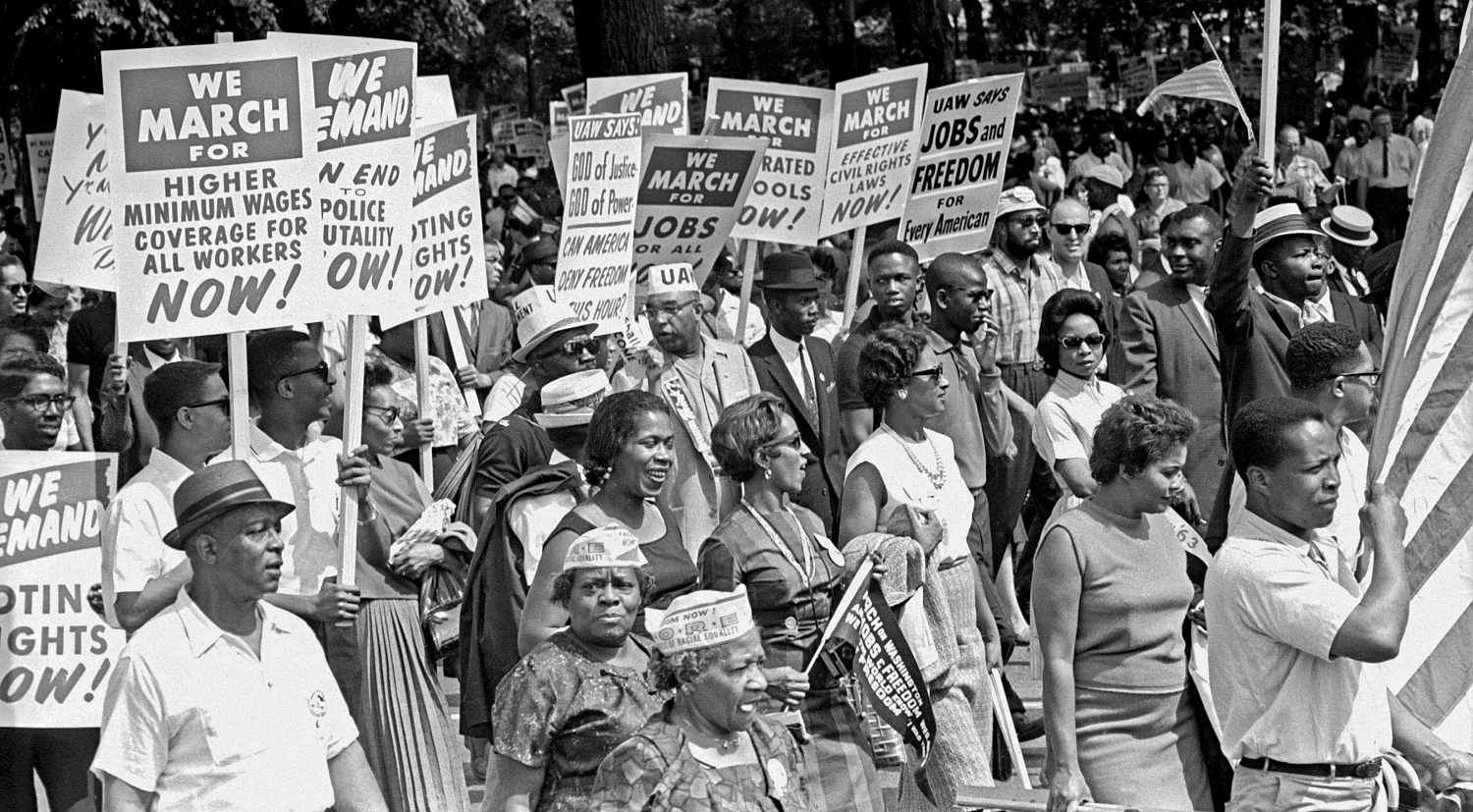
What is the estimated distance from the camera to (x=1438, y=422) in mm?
5598

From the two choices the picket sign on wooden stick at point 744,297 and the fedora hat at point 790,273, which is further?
the picket sign on wooden stick at point 744,297

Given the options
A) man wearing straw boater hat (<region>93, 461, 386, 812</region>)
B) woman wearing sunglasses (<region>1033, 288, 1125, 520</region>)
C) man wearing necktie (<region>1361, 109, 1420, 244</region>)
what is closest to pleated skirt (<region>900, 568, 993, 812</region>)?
woman wearing sunglasses (<region>1033, 288, 1125, 520</region>)

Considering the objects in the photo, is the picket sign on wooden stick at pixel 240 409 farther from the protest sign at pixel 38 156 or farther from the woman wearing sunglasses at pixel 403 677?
the protest sign at pixel 38 156

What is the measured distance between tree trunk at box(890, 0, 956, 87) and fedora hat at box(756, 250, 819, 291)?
16.6 meters

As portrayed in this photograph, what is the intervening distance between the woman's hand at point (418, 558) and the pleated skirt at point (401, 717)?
0.14 metres

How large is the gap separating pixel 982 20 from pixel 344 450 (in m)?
34.4

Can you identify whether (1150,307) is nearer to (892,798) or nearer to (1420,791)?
(892,798)

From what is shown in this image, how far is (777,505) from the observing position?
6.41 m

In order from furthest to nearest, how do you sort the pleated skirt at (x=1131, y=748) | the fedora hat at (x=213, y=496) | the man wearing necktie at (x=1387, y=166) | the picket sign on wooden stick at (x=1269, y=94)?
the man wearing necktie at (x=1387, y=166), the picket sign on wooden stick at (x=1269, y=94), the pleated skirt at (x=1131, y=748), the fedora hat at (x=213, y=496)

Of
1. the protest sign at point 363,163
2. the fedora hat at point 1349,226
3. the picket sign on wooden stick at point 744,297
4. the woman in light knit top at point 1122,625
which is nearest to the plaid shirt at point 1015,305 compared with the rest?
the picket sign on wooden stick at point 744,297

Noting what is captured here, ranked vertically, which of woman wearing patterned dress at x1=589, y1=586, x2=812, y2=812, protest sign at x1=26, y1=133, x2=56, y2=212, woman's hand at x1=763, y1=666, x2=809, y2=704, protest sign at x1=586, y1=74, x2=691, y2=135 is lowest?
protest sign at x1=26, y1=133, x2=56, y2=212

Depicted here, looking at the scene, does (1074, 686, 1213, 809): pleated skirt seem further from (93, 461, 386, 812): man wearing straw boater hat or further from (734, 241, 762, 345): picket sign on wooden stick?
(734, 241, 762, 345): picket sign on wooden stick

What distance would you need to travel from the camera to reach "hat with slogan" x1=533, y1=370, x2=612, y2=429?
23.9 feet

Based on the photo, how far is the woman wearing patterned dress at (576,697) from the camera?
5.27 m
